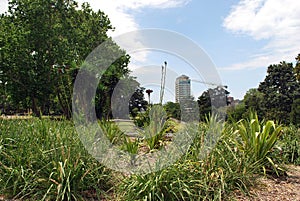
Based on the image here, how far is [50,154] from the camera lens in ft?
11.7

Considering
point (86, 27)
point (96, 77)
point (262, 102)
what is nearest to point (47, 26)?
point (86, 27)

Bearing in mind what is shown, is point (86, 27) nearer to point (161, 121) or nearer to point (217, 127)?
point (161, 121)

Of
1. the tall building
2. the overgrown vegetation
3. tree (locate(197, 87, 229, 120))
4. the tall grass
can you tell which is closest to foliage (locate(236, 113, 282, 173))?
the overgrown vegetation

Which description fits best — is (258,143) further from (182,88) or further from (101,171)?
(101,171)

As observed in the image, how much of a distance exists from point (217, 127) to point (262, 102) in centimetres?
2416

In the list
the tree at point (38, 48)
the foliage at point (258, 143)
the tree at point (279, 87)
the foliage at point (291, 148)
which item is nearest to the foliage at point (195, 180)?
the foliage at point (258, 143)

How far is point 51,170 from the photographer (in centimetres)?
340

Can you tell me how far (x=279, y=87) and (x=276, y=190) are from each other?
2695cm

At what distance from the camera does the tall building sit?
5230 millimetres

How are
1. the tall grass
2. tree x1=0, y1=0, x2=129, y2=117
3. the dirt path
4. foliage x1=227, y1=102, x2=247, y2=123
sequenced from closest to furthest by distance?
the tall grass
the dirt path
foliage x1=227, y1=102, x2=247, y2=123
tree x1=0, y1=0, x2=129, y2=117

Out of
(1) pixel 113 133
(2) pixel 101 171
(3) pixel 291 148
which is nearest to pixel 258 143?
(3) pixel 291 148

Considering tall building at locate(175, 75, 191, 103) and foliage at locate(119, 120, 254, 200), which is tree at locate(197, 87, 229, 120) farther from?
foliage at locate(119, 120, 254, 200)

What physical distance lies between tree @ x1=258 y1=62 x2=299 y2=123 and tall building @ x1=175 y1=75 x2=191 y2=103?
22151mm

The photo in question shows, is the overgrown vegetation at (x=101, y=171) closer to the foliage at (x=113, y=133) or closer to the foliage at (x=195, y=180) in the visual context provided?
the foliage at (x=195, y=180)
